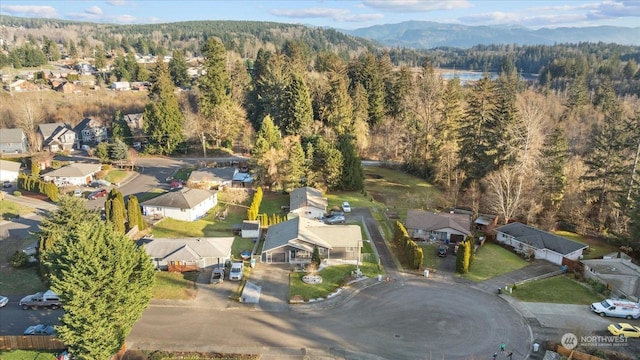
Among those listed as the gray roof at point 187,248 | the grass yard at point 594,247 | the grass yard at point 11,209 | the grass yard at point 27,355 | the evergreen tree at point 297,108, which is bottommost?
the grass yard at point 27,355

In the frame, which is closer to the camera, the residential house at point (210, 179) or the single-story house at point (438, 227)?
the single-story house at point (438, 227)

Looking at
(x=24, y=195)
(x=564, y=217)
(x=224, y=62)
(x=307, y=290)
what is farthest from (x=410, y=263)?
(x=224, y=62)

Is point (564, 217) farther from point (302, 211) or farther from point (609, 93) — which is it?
point (609, 93)

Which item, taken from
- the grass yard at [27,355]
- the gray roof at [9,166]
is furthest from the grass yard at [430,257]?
the gray roof at [9,166]

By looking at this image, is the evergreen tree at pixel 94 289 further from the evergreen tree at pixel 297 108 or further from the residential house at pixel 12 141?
the residential house at pixel 12 141

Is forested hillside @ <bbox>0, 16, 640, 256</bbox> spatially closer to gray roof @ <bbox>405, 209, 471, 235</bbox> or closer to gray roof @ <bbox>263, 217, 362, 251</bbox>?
gray roof @ <bbox>405, 209, 471, 235</bbox>

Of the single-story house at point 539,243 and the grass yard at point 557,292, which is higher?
the single-story house at point 539,243

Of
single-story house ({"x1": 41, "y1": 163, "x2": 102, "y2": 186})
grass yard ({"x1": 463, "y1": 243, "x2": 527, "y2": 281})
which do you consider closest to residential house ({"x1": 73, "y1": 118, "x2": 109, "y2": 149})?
single-story house ({"x1": 41, "y1": 163, "x2": 102, "y2": 186})
